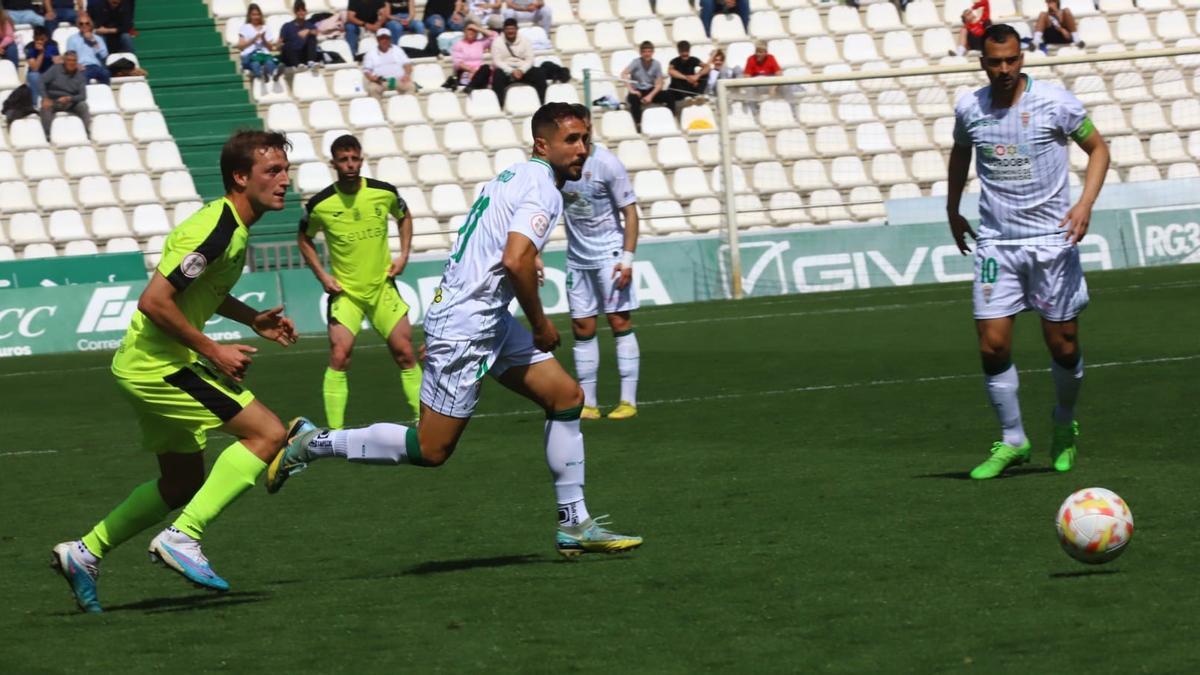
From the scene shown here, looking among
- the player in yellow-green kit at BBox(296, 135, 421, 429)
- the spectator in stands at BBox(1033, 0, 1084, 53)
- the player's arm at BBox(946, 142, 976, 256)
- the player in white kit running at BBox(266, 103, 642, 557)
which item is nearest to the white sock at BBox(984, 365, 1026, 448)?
the player's arm at BBox(946, 142, 976, 256)

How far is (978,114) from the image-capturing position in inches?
368

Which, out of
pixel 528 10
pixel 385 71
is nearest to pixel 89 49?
pixel 385 71

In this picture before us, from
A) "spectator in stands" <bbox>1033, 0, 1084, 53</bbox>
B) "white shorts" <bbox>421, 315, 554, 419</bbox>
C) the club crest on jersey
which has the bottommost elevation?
"spectator in stands" <bbox>1033, 0, 1084, 53</bbox>

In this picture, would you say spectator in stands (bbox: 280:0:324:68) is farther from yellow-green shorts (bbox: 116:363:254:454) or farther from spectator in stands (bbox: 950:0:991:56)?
yellow-green shorts (bbox: 116:363:254:454)

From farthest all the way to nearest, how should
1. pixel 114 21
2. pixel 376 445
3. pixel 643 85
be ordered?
1. pixel 114 21
2. pixel 643 85
3. pixel 376 445

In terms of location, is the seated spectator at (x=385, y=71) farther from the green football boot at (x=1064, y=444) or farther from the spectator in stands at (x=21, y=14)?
the green football boot at (x=1064, y=444)

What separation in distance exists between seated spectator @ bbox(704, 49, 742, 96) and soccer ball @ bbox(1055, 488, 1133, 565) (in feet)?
70.4

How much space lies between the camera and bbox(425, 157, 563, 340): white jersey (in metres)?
7.51

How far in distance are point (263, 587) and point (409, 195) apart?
19.3 metres

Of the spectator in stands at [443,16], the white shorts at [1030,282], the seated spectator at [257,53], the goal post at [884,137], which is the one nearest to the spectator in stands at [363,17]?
the spectator in stands at [443,16]

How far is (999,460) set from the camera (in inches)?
366

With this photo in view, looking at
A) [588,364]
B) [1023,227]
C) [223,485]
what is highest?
[1023,227]

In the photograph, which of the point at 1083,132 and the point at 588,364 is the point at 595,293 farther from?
the point at 1083,132

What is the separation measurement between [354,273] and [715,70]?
616 inches
